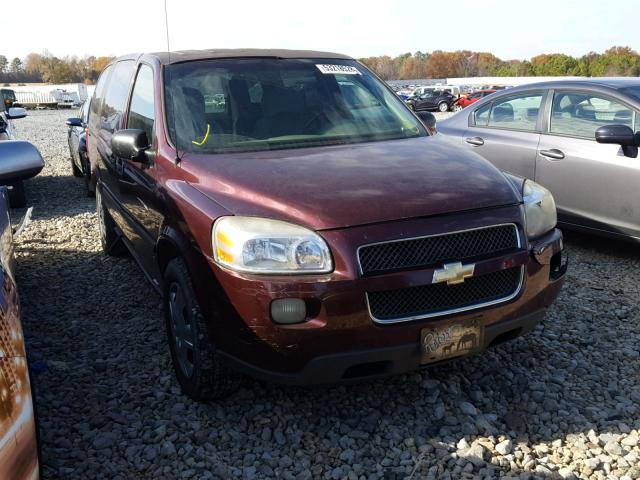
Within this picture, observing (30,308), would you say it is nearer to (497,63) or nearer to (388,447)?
(388,447)

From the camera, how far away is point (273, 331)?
2.65 meters

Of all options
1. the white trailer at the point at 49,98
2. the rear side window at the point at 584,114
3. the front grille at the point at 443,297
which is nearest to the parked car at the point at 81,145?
the rear side window at the point at 584,114

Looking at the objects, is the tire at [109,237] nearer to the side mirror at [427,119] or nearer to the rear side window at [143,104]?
the rear side window at [143,104]

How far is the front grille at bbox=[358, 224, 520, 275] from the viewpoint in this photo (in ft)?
8.73

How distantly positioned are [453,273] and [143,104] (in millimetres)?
2405

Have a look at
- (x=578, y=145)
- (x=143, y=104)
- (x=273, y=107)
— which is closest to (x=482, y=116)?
(x=578, y=145)

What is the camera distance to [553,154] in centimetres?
577

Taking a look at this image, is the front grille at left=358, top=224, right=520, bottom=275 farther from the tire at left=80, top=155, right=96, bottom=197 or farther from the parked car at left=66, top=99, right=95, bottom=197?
the tire at left=80, top=155, right=96, bottom=197

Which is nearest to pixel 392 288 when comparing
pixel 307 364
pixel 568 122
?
pixel 307 364

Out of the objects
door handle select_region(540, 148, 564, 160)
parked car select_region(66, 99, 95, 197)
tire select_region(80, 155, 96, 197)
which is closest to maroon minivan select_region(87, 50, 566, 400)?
door handle select_region(540, 148, 564, 160)

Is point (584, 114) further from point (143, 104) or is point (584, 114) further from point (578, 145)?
point (143, 104)

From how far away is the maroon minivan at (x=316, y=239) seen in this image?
8.68 feet

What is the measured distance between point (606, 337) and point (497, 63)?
125814mm

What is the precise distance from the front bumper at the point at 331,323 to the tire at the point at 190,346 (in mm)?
164
